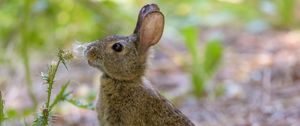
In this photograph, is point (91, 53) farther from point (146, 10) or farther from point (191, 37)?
point (191, 37)

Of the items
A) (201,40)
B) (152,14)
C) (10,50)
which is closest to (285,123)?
(152,14)

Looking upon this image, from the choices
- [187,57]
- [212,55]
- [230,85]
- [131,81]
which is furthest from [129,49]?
[187,57]

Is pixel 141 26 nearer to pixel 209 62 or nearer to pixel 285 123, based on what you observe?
pixel 285 123

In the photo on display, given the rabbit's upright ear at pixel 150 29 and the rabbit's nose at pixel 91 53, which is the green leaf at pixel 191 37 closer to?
the rabbit's upright ear at pixel 150 29

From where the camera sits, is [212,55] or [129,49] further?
[212,55]

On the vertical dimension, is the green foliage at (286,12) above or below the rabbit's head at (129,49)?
above

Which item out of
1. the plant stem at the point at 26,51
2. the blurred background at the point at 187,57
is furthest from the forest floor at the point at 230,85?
the plant stem at the point at 26,51
